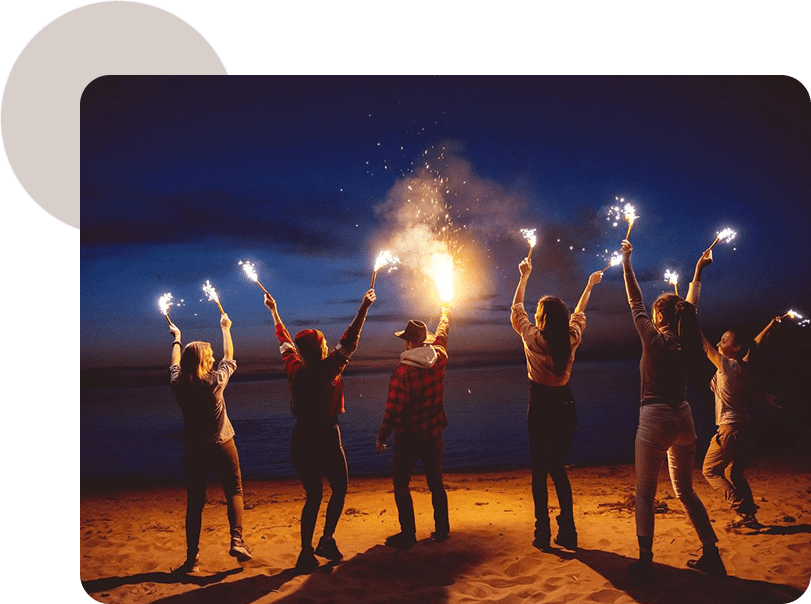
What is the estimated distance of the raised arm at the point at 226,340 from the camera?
197 inches

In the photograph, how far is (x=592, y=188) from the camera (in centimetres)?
557

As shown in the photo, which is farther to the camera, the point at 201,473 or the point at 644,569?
the point at 201,473

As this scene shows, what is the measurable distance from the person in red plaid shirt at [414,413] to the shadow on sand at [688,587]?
1.37 metres

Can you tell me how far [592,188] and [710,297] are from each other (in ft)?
5.02

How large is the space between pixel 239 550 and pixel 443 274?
2.75 metres

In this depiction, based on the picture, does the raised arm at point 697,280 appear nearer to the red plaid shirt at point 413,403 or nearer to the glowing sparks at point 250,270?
the red plaid shirt at point 413,403

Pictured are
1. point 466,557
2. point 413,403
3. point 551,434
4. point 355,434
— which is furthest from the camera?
point 355,434

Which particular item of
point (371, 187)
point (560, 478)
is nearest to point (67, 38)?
point (371, 187)

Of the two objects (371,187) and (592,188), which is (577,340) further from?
(371,187)

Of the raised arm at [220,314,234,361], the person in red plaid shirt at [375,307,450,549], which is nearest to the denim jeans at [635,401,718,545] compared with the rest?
the person in red plaid shirt at [375,307,450,549]

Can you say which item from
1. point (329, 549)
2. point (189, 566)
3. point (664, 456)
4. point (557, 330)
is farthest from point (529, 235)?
point (189, 566)

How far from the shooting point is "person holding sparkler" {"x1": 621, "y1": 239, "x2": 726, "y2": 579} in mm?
4457

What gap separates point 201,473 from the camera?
4.80m

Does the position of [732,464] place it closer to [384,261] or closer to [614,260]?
[614,260]
